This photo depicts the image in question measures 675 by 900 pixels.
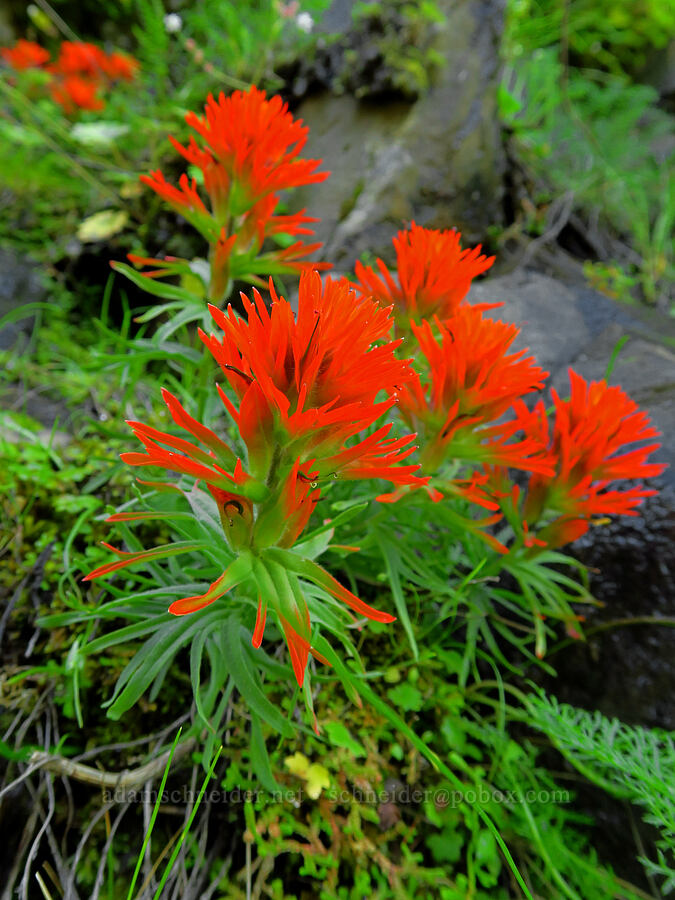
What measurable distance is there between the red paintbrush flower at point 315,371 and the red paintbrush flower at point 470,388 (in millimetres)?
199

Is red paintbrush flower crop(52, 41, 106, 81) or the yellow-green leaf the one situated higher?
red paintbrush flower crop(52, 41, 106, 81)

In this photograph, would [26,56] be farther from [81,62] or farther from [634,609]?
[634,609]

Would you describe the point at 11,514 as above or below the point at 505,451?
below

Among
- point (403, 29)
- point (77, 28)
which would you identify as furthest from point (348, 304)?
point (77, 28)

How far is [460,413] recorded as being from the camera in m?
0.90

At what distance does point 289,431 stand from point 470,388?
14.7 inches

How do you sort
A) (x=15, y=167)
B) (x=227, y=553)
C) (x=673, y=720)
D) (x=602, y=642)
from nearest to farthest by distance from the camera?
(x=227, y=553), (x=673, y=720), (x=602, y=642), (x=15, y=167)

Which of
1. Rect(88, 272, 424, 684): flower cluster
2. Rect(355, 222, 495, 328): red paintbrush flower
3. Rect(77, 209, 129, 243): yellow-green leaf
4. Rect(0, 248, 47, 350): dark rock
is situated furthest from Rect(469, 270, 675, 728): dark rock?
Rect(0, 248, 47, 350): dark rock

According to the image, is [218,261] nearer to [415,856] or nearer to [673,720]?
[415,856]

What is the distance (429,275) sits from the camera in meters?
0.95

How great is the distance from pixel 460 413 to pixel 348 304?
1.20 ft

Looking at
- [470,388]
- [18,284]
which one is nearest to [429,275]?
[470,388]

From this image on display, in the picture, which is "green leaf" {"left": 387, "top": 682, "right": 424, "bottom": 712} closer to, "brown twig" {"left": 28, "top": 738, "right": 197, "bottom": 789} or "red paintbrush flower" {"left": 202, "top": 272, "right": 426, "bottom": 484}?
"brown twig" {"left": 28, "top": 738, "right": 197, "bottom": 789}

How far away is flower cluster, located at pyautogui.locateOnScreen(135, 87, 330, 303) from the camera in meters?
0.96
